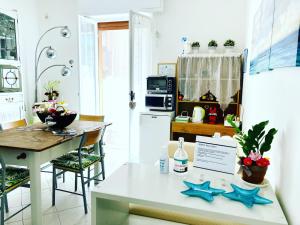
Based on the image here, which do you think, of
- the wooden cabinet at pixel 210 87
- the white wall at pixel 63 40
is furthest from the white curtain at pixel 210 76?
the white wall at pixel 63 40

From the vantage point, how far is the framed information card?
142cm

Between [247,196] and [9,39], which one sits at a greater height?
[9,39]

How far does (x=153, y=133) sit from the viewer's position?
371 cm

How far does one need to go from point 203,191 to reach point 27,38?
14.2 ft

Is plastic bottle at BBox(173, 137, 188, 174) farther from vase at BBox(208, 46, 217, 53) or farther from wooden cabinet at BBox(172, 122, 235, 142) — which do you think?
vase at BBox(208, 46, 217, 53)

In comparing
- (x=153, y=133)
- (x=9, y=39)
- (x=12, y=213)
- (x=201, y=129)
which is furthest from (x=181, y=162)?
(x=9, y=39)

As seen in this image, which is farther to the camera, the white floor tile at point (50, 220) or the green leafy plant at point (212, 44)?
the green leafy plant at point (212, 44)

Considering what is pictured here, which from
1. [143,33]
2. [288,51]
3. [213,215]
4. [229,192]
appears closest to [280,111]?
[288,51]

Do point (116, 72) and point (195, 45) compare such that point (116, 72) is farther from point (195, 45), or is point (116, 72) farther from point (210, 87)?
point (210, 87)

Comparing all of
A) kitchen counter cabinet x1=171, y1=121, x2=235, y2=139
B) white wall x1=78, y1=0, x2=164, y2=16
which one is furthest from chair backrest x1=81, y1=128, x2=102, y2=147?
white wall x1=78, y1=0, x2=164, y2=16

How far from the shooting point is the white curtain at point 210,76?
348cm

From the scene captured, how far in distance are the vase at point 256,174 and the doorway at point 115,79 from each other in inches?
144

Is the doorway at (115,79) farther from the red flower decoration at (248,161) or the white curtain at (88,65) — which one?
the red flower decoration at (248,161)

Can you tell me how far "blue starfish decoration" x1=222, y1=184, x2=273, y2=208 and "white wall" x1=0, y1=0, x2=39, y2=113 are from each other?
4172 mm
